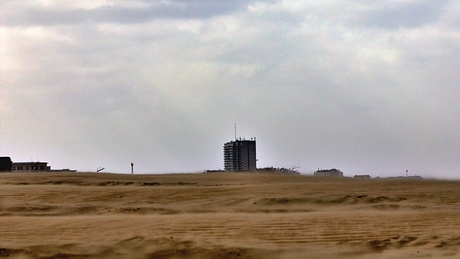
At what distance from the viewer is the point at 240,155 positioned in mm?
108750

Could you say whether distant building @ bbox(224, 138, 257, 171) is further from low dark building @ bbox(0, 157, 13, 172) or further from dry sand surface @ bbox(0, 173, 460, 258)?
dry sand surface @ bbox(0, 173, 460, 258)

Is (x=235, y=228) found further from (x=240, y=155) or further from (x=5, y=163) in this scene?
(x=240, y=155)

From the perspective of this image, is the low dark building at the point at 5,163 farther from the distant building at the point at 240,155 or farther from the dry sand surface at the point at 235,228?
the dry sand surface at the point at 235,228

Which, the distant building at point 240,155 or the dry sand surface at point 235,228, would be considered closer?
the dry sand surface at point 235,228

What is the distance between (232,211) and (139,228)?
491 centimetres

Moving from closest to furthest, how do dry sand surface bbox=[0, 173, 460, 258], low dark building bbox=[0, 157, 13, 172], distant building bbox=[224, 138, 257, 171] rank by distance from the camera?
dry sand surface bbox=[0, 173, 460, 258]
low dark building bbox=[0, 157, 13, 172]
distant building bbox=[224, 138, 257, 171]

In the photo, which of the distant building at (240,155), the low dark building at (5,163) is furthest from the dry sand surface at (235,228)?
the distant building at (240,155)

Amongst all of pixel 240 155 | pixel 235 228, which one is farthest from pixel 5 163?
pixel 235 228

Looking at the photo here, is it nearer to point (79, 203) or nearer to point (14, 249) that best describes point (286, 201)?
point (79, 203)

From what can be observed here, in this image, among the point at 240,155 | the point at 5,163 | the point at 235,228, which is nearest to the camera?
the point at 235,228

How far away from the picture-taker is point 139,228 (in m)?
14.2

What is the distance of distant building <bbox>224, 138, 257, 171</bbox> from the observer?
105 m

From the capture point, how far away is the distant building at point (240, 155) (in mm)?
105375

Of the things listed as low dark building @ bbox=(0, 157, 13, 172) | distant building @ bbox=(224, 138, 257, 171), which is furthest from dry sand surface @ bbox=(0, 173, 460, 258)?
distant building @ bbox=(224, 138, 257, 171)
